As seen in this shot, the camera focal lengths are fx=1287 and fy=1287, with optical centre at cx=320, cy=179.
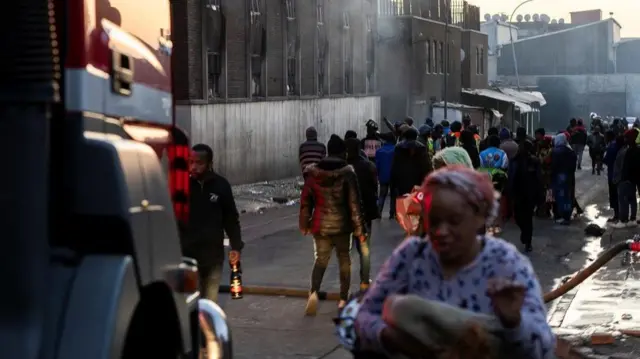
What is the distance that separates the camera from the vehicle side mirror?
17.9 feet

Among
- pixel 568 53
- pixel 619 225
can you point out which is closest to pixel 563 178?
pixel 619 225

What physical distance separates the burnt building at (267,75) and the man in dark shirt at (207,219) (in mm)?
19106

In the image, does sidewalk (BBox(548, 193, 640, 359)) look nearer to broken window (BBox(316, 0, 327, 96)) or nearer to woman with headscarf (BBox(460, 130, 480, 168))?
woman with headscarf (BBox(460, 130, 480, 168))

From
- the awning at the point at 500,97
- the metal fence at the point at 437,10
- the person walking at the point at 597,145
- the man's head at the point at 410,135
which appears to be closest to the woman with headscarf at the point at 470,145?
the man's head at the point at 410,135

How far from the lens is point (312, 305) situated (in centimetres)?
1170

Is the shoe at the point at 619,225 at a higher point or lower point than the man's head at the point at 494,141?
lower

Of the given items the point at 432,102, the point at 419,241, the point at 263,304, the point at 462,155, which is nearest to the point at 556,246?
the point at 263,304

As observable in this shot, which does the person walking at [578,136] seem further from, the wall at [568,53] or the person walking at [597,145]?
the wall at [568,53]

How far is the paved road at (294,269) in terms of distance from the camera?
1036cm

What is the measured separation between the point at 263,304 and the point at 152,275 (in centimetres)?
846

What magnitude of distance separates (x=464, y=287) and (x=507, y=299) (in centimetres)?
24

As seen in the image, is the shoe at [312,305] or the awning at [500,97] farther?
the awning at [500,97]

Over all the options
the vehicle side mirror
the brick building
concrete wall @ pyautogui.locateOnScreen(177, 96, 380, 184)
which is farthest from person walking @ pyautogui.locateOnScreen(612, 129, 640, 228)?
the vehicle side mirror

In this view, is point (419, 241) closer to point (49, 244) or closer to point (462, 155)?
point (49, 244)
